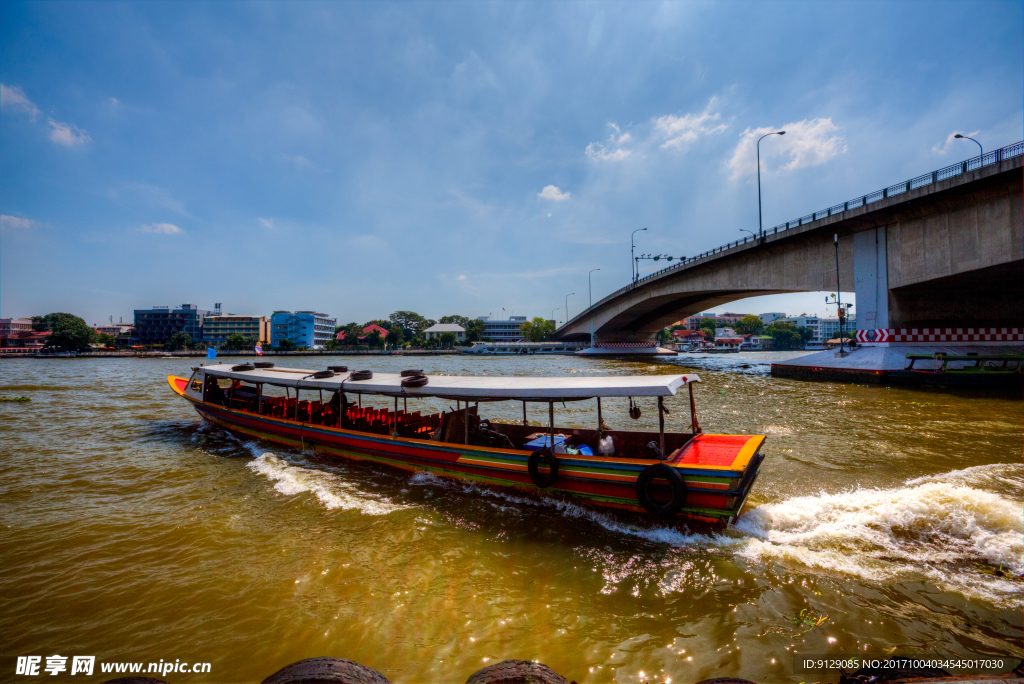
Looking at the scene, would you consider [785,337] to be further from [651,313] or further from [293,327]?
[293,327]

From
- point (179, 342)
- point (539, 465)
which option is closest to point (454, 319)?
point (179, 342)

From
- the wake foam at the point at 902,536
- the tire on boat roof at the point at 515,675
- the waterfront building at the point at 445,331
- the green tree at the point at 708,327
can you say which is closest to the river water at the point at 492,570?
the wake foam at the point at 902,536

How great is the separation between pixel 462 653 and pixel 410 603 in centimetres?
93

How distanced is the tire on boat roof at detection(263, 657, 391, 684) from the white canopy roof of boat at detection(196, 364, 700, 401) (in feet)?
14.2

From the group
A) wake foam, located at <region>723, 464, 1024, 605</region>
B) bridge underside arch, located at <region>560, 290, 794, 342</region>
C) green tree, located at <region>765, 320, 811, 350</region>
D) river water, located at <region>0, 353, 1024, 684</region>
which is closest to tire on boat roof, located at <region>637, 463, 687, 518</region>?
river water, located at <region>0, 353, 1024, 684</region>

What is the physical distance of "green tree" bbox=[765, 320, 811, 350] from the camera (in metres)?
103

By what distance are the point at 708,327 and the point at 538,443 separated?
12895cm

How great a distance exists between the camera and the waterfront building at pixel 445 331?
91375 mm

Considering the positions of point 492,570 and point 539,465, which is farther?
point 539,465

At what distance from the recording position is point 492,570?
15.5 ft

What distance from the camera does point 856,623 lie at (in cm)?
357

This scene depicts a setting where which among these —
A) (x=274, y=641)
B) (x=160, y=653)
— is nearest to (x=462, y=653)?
(x=274, y=641)

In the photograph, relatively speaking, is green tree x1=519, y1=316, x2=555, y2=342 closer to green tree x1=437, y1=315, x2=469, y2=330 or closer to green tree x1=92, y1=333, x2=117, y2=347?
green tree x1=437, y1=315, x2=469, y2=330

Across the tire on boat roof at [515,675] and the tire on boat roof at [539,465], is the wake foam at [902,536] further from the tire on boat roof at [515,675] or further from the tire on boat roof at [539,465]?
the tire on boat roof at [515,675]
